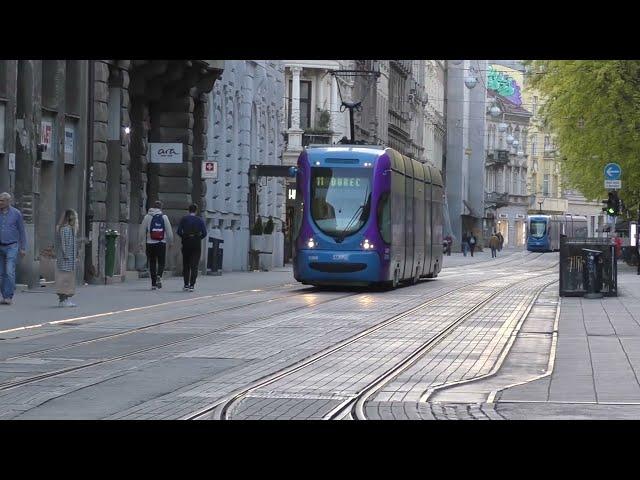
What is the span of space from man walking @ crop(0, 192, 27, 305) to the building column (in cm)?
4094

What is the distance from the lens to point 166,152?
130 ft

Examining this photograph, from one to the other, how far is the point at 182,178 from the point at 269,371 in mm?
28216

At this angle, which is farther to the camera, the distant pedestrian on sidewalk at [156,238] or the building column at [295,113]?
the building column at [295,113]

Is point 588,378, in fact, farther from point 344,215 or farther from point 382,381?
point 344,215

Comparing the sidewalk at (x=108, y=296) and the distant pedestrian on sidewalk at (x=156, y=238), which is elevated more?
the distant pedestrian on sidewalk at (x=156, y=238)

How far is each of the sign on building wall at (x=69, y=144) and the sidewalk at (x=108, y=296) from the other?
2.63 m

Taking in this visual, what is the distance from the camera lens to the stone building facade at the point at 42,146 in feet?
98.2

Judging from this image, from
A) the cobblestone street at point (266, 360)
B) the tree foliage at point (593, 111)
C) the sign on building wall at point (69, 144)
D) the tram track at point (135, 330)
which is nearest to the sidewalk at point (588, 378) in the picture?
the cobblestone street at point (266, 360)

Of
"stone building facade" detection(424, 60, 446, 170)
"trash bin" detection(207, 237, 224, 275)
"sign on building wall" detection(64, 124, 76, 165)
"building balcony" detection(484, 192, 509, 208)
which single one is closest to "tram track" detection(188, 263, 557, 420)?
"sign on building wall" detection(64, 124, 76, 165)

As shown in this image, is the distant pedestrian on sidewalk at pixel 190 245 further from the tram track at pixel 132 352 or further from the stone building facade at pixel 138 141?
the tram track at pixel 132 352

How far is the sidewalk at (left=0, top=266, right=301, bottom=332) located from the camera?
23.7 meters

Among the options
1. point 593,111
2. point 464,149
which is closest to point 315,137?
point 593,111
